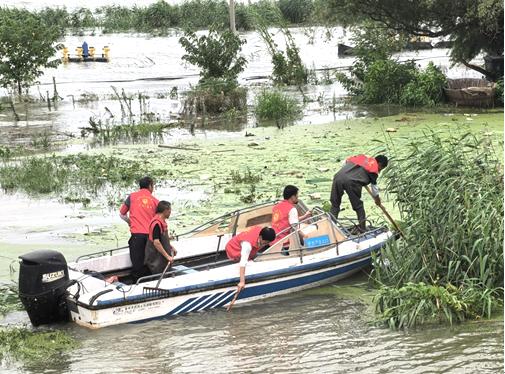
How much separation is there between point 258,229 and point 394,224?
1.82 m

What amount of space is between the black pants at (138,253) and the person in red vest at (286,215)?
5.46 feet

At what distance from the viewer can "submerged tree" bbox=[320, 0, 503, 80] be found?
28.0 metres

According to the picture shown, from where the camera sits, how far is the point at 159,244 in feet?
37.9

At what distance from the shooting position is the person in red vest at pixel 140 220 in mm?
11898

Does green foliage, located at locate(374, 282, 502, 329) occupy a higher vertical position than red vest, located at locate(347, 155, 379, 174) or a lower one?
lower

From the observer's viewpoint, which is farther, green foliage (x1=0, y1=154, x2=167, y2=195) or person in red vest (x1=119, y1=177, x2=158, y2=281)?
green foliage (x1=0, y1=154, x2=167, y2=195)

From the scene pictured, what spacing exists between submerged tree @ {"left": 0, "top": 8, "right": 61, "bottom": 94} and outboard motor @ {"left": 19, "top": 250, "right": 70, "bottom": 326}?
824 inches

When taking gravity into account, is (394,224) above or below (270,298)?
above

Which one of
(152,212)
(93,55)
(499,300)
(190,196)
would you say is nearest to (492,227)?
(499,300)

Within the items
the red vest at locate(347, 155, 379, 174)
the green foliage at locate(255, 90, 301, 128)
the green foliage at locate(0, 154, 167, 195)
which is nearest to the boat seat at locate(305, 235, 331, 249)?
the red vest at locate(347, 155, 379, 174)

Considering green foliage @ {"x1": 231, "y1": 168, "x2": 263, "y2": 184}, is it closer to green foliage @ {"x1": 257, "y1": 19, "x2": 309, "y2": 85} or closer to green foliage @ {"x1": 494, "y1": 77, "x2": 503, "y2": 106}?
green foliage @ {"x1": 494, "y1": 77, "x2": 503, "y2": 106}

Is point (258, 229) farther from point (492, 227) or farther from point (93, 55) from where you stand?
point (93, 55)

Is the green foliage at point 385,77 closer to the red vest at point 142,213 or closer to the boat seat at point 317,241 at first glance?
the boat seat at point 317,241

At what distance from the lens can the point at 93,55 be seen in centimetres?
5378
